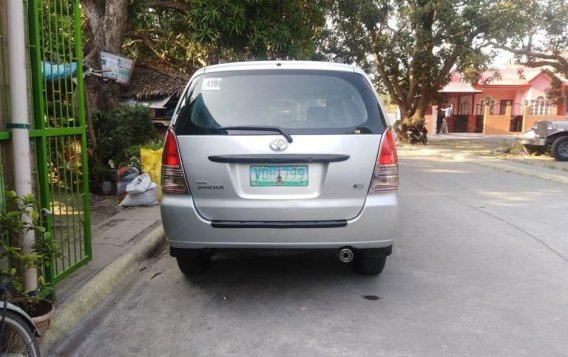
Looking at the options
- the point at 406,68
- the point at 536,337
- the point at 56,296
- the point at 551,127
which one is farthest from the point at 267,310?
the point at 406,68

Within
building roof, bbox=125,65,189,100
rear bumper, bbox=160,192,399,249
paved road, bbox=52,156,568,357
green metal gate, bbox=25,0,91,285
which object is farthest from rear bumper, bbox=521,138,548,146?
green metal gate, bbox=25,0,91,285

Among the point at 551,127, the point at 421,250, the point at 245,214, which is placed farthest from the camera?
the point at 551,127

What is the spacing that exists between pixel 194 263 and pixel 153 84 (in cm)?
927

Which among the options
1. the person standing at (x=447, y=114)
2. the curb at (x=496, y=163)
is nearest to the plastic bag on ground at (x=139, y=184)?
the curb at (x=496, y=163)

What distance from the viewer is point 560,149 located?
16.4m

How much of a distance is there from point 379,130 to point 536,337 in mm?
1803

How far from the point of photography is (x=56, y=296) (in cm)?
391

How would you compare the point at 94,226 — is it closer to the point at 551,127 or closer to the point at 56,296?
the point at 56,296

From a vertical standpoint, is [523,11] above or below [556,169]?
above

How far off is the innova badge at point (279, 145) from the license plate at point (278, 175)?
13 centimetres

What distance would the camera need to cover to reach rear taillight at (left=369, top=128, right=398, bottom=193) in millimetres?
3857

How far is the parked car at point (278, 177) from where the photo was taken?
12.4 ft

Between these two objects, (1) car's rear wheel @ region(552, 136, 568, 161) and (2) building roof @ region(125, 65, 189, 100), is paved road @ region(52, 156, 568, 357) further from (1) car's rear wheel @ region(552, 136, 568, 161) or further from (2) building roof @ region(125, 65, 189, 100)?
(1) car's rear wheel @ region(552, 136, 568, 161)

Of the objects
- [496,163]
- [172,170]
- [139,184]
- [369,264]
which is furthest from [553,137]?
[172,170]
